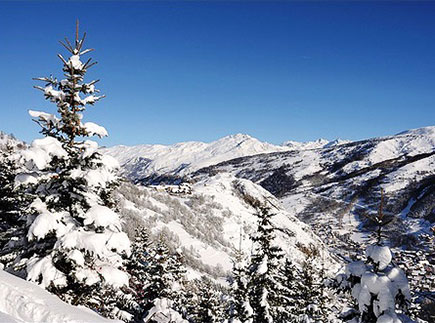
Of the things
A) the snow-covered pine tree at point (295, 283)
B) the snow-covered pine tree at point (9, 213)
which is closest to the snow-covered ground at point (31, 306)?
the snow-covered pine tree at point (9, 213)

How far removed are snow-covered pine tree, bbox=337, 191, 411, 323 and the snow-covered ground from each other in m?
7.07

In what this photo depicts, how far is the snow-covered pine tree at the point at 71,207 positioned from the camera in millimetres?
8906

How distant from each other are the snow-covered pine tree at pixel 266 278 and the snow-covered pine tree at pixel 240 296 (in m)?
0.45

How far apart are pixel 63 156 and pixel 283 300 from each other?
15105 mm

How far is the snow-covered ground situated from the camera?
7504 millimetres

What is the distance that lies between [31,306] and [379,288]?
8.80 meters

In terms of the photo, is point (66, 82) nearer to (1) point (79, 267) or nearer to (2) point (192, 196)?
(1) point (79, 267)

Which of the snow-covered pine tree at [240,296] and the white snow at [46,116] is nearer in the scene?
the white snow at [46,116]

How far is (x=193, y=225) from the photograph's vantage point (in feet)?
279

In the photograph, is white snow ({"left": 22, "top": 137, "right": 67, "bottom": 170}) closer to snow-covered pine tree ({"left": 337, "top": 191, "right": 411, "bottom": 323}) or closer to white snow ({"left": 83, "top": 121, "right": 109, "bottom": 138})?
white snow ({"left": 83, "top": 121, "right": 109, "bottom": 138})

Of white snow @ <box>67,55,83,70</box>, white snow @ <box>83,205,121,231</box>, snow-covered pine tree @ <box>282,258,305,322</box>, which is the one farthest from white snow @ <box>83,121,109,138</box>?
snow-covered pine tree @ <box>282,258,305,322</box>

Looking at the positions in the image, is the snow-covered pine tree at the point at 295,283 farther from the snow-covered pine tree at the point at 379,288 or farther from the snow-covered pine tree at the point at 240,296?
the snow-covered pine tree at the point at 379,288

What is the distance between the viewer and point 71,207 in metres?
10.2

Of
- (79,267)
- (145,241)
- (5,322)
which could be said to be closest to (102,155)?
(79,267)
